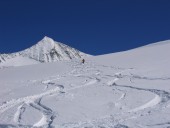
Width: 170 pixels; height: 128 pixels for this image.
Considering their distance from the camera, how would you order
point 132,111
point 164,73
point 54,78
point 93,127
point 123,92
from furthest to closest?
point 54,78, point 164,73, point 123,92, point 132,111, point 93,127

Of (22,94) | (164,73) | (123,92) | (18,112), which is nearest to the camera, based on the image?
(18,112)

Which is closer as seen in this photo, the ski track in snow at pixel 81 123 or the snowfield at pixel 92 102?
the ski track in snow at pixel 81 123

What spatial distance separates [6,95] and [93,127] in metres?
7.01

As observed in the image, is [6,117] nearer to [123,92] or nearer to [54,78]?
[123,92]

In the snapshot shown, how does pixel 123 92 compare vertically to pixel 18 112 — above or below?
above

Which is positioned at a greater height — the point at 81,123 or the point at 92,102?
the point at 92,102

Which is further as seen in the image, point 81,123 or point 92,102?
point 92,102

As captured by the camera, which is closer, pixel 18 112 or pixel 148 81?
pixel 18 112

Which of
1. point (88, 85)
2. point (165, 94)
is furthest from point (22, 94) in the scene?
point (165, 94)

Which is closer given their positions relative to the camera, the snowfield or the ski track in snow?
the ski track in snow

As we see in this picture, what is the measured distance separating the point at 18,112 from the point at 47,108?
36.0 inches

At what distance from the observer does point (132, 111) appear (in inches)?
425

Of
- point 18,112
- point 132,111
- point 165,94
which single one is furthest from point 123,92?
point 18,112

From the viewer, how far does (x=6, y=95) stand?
1564 cm
